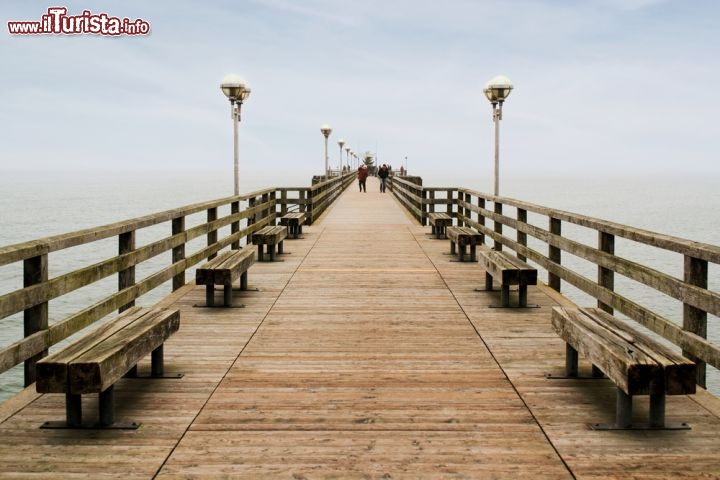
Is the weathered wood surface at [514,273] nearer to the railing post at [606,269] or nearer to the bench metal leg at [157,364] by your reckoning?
the railing post at [606,269]

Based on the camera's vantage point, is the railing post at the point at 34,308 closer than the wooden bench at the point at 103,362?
No

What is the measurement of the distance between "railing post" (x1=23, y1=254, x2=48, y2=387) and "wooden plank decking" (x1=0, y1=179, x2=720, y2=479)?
0.30 m

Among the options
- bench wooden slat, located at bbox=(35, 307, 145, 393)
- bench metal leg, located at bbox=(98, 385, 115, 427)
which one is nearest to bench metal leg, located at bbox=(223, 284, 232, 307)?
bench wooden slat, located at bbox=(35, 307, 145, 393)

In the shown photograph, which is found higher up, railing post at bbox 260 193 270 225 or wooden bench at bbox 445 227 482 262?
railing post at bbox 260 193 270 225

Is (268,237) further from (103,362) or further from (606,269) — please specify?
(103,362)

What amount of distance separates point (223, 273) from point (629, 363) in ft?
14.5

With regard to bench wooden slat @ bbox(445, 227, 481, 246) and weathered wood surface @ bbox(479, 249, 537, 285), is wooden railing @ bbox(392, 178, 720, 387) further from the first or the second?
bench wooden slat @ bbox(445, 227, 481, 246)

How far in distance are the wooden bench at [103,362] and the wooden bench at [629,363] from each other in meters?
2.65

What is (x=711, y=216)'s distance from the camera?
71.3 meters

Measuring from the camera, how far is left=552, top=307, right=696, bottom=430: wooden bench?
360 centimetres

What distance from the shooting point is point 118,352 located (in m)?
3.85

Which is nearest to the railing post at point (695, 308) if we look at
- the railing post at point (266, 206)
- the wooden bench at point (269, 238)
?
the wooden bench at point (269, 238)

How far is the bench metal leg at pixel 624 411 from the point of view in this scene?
391 cm

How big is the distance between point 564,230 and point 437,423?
54205mm
